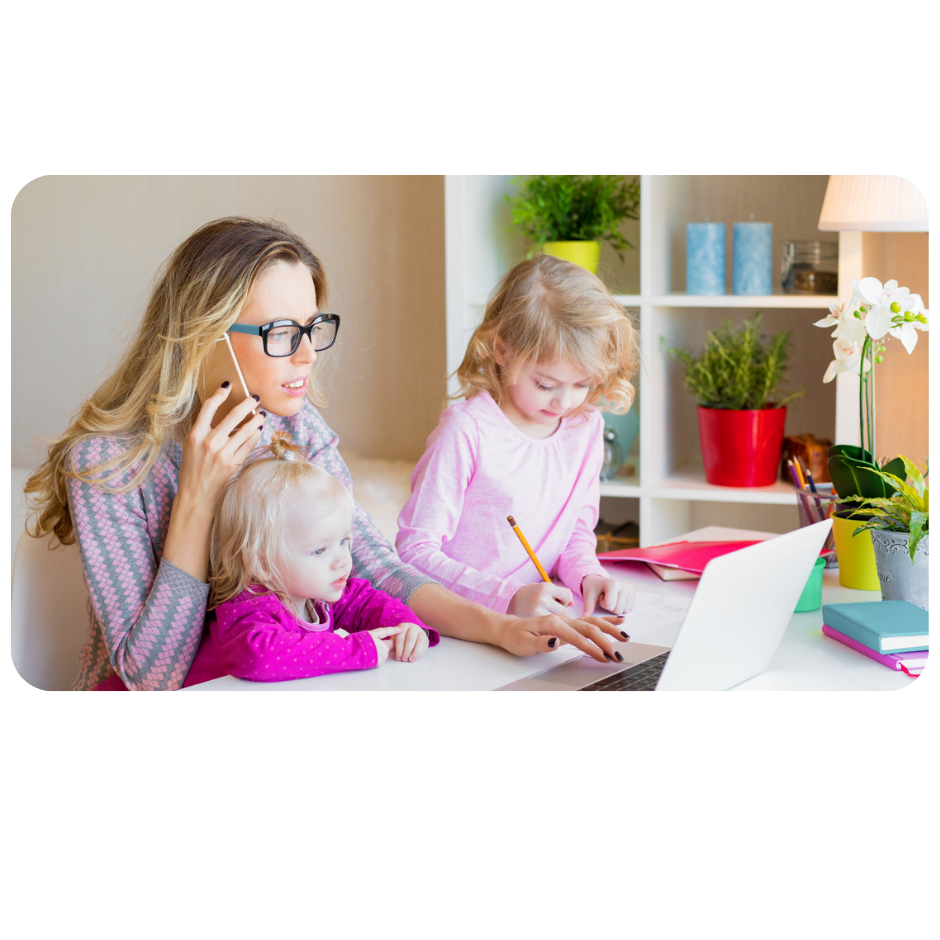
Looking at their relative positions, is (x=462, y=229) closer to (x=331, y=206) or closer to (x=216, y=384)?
(x=331, y=206)

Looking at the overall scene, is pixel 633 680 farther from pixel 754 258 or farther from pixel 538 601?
pixel 754 258

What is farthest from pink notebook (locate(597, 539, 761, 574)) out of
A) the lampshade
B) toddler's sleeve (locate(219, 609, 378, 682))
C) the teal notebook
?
the lampshade

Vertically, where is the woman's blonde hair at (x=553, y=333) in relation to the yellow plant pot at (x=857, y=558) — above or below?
above

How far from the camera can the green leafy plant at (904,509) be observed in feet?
3.51

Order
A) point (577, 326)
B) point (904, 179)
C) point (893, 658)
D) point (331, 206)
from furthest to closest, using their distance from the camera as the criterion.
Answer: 1. point (331, 206)
2. point (904, 179)
3. point (577, 326)
4. point (893, 658)

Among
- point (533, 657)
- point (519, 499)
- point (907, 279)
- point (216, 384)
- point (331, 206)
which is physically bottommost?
point (533, 657)

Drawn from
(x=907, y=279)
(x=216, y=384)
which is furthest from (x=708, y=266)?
(x=216, y=384)

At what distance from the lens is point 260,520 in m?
1.05

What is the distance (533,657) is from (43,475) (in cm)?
61

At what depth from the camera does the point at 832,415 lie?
261 cm

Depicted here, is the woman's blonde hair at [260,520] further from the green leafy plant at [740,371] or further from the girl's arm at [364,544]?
the green leafy plant at [740,371]

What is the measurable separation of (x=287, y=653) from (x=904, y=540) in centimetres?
Answer: 66

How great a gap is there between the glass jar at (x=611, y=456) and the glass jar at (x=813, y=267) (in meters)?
0.55

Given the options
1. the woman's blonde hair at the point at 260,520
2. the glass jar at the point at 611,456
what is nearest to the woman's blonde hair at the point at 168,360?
the woman's blonde hair at the point at 260,520
